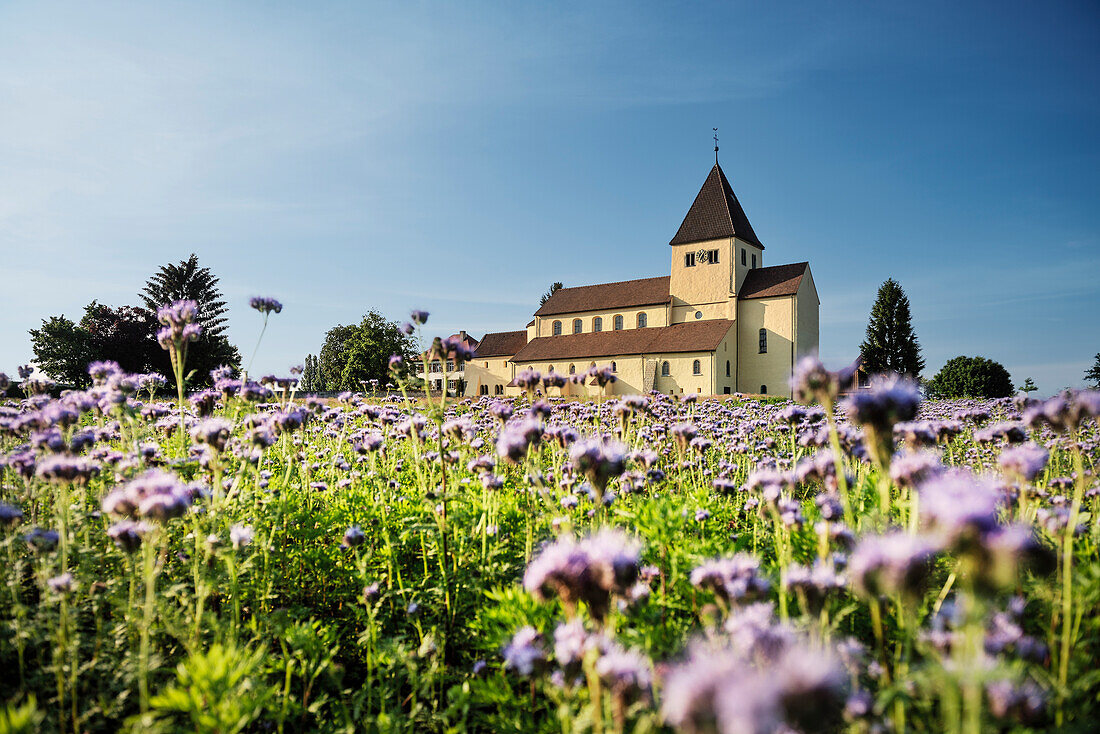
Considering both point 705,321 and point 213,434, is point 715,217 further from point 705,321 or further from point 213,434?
point 213,434

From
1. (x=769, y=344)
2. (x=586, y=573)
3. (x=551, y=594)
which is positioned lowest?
(x=551, y=594)

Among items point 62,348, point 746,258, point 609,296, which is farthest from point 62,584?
point 609,296

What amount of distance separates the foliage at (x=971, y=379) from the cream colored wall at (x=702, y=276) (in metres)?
17.6

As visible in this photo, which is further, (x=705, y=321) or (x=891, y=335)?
(x=891, y=335)

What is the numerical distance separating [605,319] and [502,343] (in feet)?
49.4

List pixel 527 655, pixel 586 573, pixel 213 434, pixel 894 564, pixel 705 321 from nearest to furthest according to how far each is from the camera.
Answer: pixel 894 564, pixel 586 573, pixel 527 655, pixel 213 434, pixel 705 321

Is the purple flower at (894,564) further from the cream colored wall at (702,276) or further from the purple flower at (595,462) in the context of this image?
the cream colored wall at (702,276)

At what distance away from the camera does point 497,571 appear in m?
4.10

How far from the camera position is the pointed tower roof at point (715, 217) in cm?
4800

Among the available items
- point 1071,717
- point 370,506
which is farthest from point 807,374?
point 370,506

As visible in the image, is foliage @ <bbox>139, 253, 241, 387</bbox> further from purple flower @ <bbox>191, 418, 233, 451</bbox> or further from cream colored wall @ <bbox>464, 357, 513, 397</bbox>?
purple flower @ <bbox>191, 418, 233, 451</bbox>

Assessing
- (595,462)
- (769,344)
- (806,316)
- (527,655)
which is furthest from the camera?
(806,316)

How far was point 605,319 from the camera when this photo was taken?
5450 centimetres

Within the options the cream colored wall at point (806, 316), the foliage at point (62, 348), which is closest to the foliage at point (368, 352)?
the foliage at point (62, 348)
